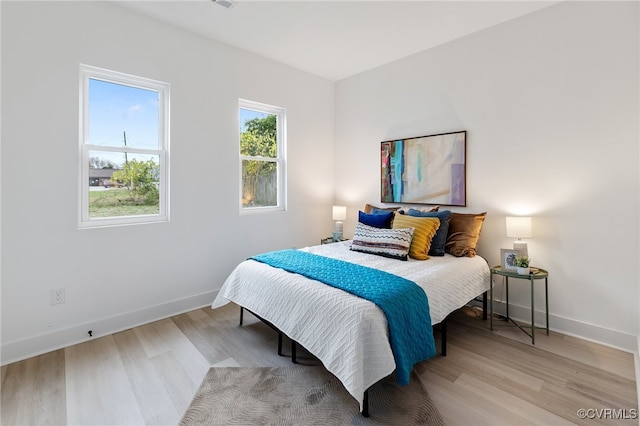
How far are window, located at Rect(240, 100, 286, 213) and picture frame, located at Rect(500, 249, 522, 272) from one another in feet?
8.11

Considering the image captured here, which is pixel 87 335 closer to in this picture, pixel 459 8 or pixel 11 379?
pixel 11 379

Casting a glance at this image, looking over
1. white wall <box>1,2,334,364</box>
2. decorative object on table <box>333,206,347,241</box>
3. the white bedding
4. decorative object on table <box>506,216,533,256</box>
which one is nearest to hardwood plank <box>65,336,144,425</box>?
white wall <box>1,2,334,364</box>

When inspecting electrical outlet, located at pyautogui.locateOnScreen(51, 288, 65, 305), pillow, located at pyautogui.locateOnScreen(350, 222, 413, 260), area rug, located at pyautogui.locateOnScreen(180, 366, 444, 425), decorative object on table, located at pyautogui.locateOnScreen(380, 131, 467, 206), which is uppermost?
decorative object on table, located at pyautogui.locateOnScreen(380, 131, 467, 206)

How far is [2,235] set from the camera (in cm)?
219

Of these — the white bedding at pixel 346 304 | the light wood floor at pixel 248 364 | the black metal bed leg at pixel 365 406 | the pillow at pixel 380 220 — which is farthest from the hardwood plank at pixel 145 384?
the pillow at pixel 380 220

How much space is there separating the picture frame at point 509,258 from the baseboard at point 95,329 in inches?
112

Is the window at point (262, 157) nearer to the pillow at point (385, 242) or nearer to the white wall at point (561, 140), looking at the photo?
the pillow at point (385, 242)

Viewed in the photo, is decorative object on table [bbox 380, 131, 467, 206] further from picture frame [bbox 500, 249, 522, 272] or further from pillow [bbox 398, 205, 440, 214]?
picture frame [bbox 500, 249, 522, 272]

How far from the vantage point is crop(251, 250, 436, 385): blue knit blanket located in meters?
1.77

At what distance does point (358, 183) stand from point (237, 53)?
6.99 feet

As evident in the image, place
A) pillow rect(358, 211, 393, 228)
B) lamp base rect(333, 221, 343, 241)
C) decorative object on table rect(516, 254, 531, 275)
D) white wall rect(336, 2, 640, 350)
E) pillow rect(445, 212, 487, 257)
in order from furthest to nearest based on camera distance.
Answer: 1. lamp base rect(333, 221, 343, 241)
2. pillow rect(358, 211, 393, 228)
3. pillow rect(445, 212, 487, 257)
4. decorative object on table rect(516, 254, 531, 275)
5. white wall rect(336, 2, 640, 350)

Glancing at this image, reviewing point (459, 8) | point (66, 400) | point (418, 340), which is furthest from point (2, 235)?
point (459, 8)

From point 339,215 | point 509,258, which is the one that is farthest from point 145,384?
point 509,258

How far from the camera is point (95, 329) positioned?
8.51 feet
